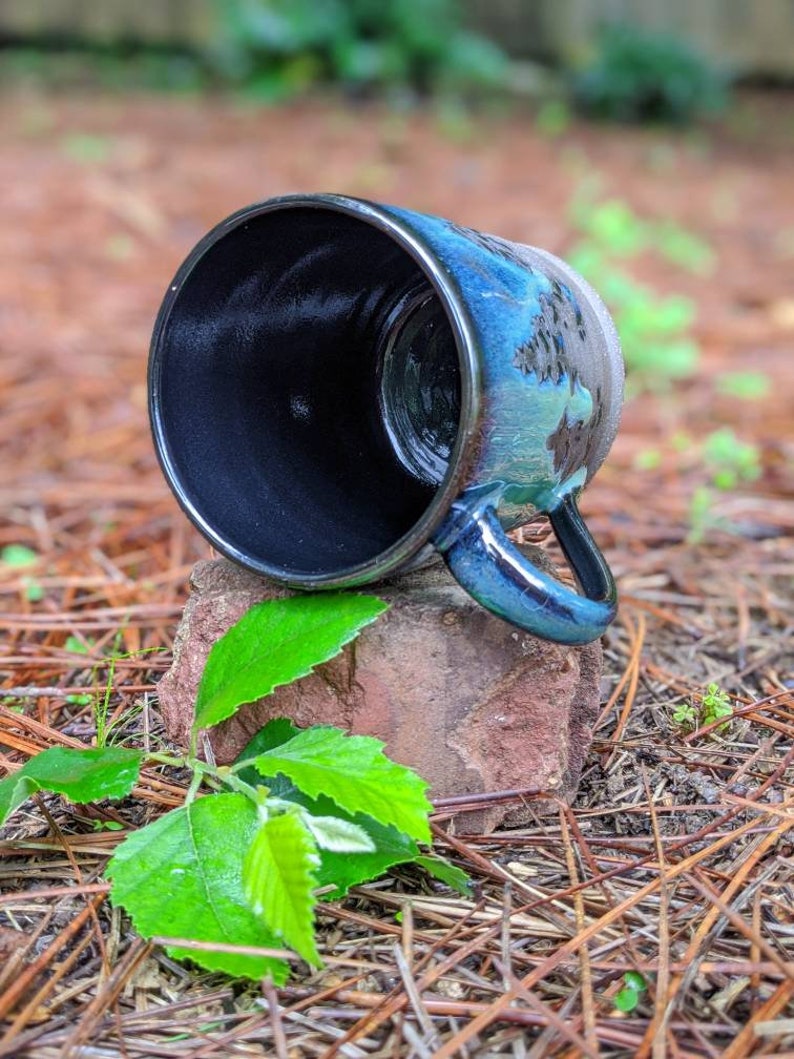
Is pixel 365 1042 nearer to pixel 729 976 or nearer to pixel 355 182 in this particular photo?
pixel 729 976

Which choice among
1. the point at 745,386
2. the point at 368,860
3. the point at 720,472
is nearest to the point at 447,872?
the point at 368,860

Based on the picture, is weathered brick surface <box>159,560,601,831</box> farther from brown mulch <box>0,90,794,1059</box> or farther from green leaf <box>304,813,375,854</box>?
green leaf <box>304,813,375,854</box>

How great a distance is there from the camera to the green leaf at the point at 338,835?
1.17 metres

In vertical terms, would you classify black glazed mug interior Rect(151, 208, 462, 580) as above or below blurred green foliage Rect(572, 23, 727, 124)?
below

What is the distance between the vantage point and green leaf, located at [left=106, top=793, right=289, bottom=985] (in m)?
1.14

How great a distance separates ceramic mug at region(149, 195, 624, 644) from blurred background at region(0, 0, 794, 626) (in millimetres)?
534

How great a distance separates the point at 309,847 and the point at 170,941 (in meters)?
0.17

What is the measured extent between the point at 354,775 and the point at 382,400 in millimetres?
657

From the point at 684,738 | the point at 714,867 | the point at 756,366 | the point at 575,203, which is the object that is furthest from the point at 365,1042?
the point at 575,203

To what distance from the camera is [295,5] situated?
743cm

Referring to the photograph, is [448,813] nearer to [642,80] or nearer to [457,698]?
[457,698]

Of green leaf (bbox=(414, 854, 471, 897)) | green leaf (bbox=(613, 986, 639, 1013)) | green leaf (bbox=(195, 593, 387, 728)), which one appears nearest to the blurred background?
Answer: green leaf (bbox=(195, 593, 387, 728))

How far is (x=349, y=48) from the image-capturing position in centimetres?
740

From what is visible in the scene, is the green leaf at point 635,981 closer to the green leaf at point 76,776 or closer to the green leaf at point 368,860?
the green leaf at point 368,860
